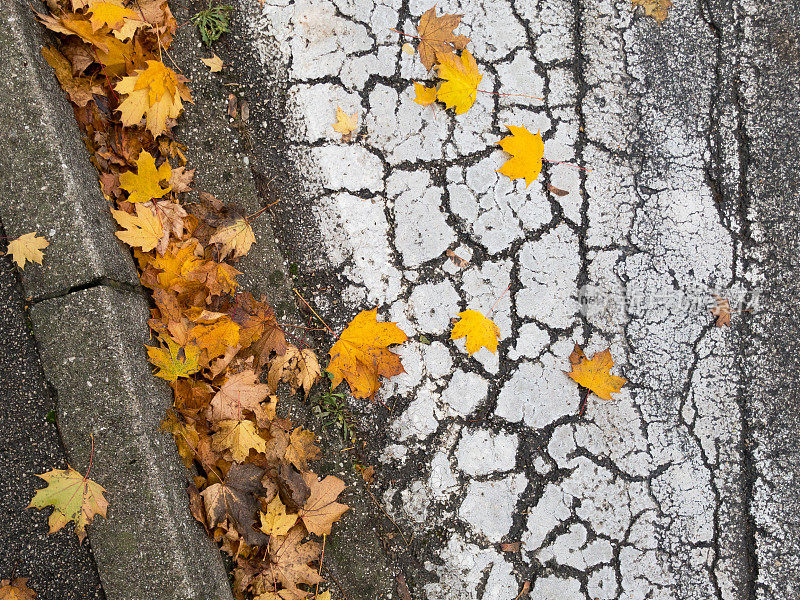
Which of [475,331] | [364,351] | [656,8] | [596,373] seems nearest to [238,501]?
[364,351]

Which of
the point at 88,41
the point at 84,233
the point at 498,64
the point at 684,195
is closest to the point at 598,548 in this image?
the point at 684,195

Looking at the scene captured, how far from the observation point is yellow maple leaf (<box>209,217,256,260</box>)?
1.98m

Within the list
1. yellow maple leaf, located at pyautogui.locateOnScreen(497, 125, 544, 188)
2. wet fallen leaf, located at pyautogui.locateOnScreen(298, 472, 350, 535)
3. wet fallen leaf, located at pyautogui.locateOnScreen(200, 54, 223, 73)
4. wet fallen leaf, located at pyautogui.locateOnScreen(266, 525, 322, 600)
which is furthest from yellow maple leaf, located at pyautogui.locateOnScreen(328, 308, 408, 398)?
wet fallen leaf, located at pyautogui.locateOnScreen(200, 54, 223, 73)

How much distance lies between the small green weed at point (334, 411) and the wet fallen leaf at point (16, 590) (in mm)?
1111

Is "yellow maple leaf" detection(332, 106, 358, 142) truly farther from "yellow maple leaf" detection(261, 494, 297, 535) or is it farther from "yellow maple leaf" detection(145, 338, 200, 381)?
"yellow maple leaf" detection(261, 494, 297, 535)

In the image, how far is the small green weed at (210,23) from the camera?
6.81ft

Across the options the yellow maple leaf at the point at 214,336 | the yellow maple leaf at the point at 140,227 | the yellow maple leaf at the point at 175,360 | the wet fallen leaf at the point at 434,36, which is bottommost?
the yellow maple leaf at the point at 175,360

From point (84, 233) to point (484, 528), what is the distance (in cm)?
175

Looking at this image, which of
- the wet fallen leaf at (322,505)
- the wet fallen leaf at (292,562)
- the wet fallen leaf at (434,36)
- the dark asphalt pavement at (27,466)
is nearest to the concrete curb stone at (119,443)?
the dark asphalt pavement at (27,466)

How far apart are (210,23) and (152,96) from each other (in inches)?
15.9

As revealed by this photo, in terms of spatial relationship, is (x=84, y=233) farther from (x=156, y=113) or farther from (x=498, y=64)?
(x=498, y=64)

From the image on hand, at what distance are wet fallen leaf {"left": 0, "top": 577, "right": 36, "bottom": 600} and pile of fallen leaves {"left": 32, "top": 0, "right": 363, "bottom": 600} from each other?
242 mm

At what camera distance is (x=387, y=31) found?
6.91 ft

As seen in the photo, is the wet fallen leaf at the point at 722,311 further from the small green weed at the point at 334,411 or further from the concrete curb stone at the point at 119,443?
the concrete curb stone at the point at 119,443
